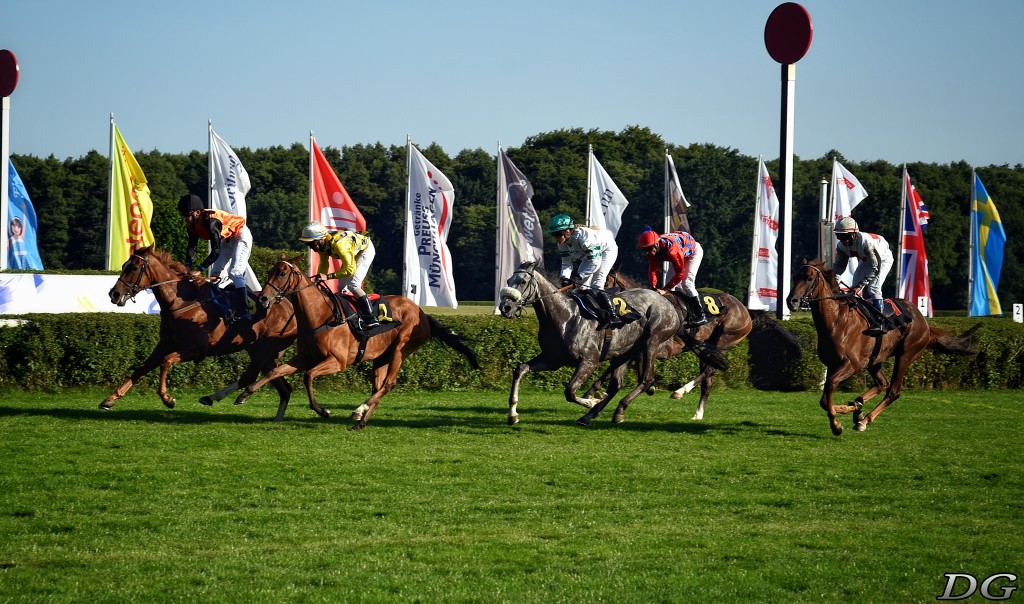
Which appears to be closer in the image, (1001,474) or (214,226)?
(1001,474)

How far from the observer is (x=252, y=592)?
17.7 ft

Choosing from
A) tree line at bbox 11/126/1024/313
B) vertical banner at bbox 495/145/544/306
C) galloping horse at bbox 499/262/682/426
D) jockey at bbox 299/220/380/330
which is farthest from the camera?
tree line at bbox 11/126/1024/313

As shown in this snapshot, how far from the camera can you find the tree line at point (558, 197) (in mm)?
50812

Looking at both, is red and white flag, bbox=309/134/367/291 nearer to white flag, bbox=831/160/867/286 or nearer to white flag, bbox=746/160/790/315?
white flag, bbox=746/160/790/315

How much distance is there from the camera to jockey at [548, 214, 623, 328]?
11945 mm

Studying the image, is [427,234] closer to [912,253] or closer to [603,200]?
[603,200]

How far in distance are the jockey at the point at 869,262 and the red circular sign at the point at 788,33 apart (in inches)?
238

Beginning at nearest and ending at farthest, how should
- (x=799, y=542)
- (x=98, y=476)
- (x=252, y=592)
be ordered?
(x=252, y=592) → (x=799, y=542) → (x=98, y=476)

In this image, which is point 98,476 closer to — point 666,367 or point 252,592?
point 252,592

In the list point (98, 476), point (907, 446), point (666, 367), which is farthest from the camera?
point (666, 367)

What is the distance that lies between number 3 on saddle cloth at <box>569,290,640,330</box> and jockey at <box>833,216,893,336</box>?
2389 mm

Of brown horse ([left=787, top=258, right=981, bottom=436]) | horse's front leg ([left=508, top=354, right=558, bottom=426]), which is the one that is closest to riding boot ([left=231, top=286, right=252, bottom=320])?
horse's front leg ([left=508, top=354, right=558, bottom=426])

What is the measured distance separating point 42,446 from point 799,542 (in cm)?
661

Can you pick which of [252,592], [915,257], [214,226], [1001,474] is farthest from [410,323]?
[915,257]
